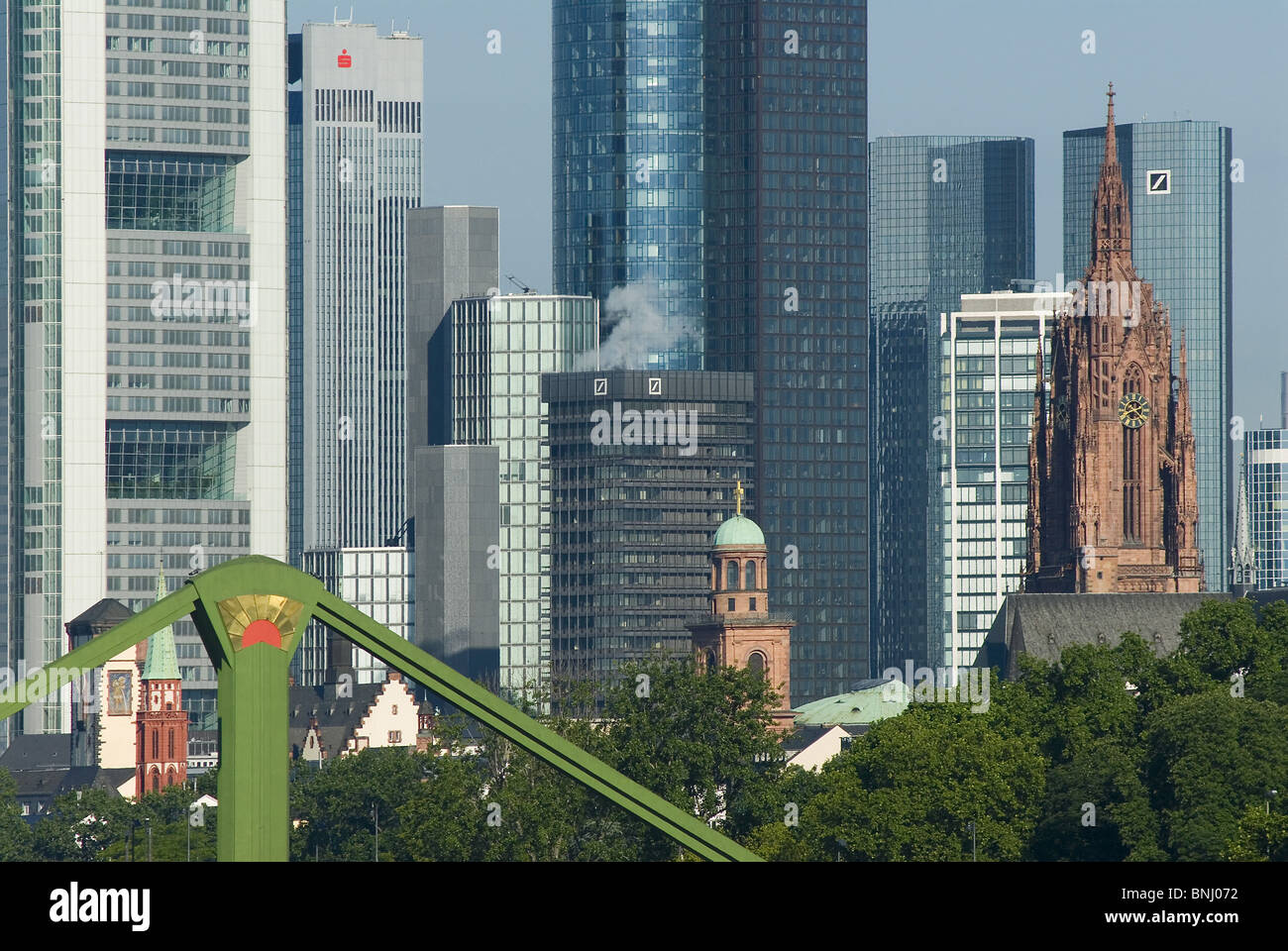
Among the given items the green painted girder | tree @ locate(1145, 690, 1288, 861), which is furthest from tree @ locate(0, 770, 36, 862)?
the green painted girder

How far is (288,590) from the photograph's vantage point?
941 inches

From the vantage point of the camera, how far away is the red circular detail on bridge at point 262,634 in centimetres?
2391

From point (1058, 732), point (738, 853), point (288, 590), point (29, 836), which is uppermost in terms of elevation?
point (288, 590)

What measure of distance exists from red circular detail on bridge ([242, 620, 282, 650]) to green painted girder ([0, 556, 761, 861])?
0.17 feet

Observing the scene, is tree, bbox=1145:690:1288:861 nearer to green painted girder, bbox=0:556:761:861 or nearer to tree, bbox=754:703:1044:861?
tree, bbox=754:703:1044:861

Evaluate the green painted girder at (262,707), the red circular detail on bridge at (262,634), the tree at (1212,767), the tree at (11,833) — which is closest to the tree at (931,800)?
the tree at (1212,767)

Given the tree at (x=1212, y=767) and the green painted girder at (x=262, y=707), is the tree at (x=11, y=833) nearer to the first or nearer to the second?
the tree at (x=1212, y=767)

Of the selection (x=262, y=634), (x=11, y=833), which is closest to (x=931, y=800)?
(x=11, y=833)

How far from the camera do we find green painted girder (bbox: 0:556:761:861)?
2373cm
